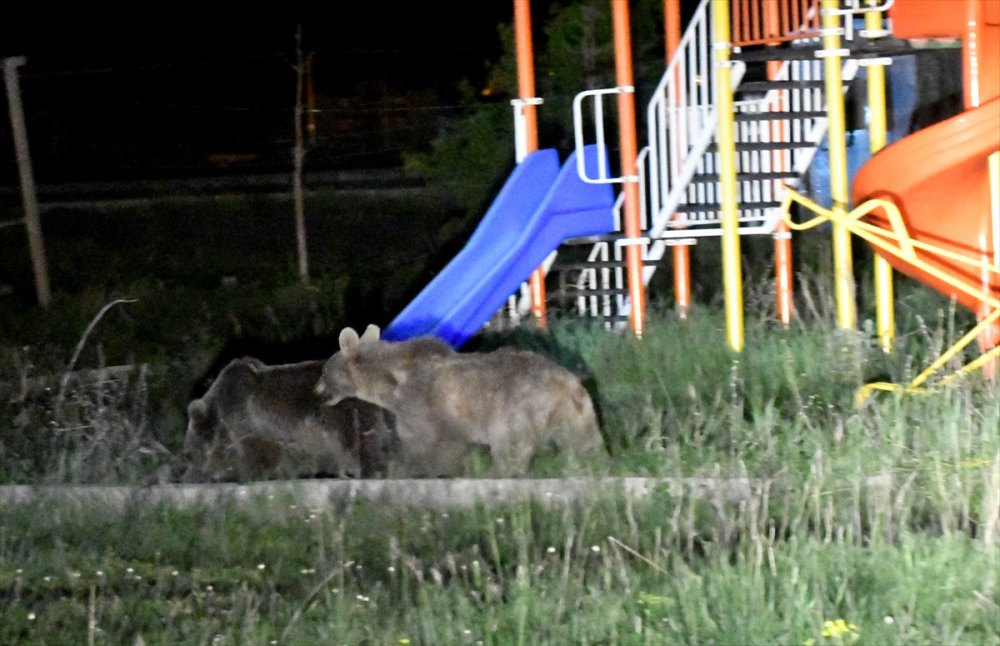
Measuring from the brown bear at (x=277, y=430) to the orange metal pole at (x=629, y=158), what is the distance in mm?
2203

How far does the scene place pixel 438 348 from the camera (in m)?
7.13

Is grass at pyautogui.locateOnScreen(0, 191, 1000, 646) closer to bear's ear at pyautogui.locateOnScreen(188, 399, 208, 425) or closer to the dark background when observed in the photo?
bear's ear at pyautogui.locateOnScreen(188, 399, 208, 425)

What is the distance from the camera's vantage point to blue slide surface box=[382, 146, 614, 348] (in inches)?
341

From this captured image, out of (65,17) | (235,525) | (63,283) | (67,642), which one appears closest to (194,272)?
(63,283)

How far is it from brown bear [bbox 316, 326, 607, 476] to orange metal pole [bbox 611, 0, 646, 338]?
6.61 ft

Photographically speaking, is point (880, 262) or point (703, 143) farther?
point (703, 143)

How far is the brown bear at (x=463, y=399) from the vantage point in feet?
22.3

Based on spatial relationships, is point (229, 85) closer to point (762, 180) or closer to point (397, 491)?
A: point (762, 180)

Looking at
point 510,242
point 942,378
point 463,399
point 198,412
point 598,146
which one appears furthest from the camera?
point 598,146

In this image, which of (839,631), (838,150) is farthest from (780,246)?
(839,631)

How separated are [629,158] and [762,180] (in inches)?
39.9

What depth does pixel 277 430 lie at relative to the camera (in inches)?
288

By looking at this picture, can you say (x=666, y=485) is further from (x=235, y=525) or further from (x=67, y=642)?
(x=67, y=642)

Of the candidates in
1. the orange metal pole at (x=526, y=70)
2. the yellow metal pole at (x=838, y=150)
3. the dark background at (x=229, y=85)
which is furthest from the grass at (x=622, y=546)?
the dark background at (x=229, y=85)
